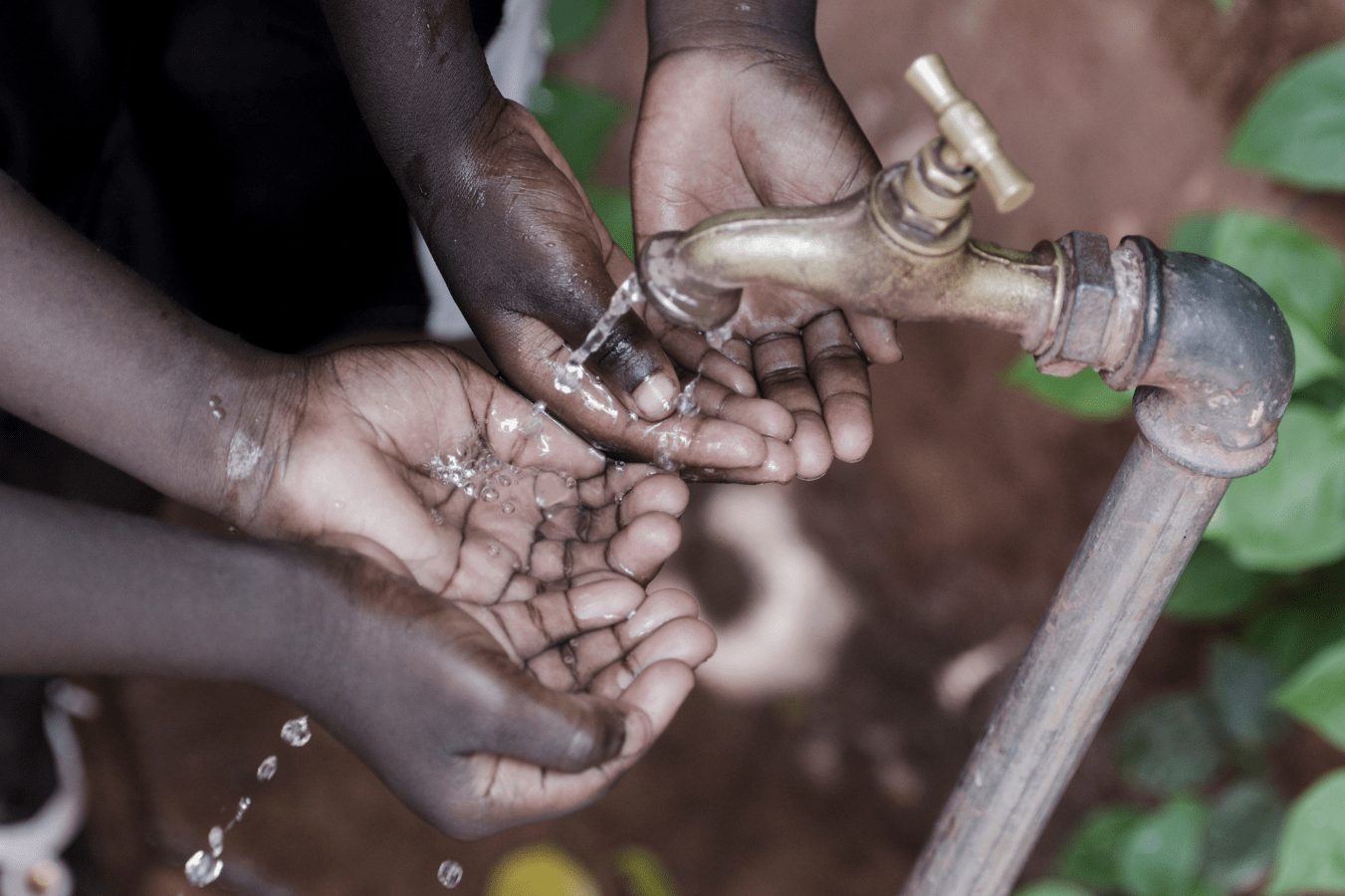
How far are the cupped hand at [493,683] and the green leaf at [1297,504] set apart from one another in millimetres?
949

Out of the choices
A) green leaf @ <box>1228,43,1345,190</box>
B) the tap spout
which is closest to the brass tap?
the tap spout

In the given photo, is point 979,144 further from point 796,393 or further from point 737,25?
point 737,25

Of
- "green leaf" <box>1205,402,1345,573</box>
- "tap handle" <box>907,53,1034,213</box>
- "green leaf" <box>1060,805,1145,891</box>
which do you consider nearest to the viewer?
"tap handle" <box>907,53,1034,213</box>

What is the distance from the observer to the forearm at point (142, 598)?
2.50 ft

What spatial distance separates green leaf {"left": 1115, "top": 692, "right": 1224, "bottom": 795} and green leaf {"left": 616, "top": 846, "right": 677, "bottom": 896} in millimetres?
983

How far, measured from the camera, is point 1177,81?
6.51 ft

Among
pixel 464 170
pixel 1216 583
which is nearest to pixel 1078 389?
pixel 1216 583

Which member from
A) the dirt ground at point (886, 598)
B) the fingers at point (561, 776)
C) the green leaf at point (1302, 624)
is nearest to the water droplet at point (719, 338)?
the fingers at point (561, 776)

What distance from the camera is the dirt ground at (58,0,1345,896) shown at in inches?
75.6

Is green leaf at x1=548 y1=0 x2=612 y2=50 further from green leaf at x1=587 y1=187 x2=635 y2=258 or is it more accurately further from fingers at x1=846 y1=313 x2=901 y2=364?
fingers at x1=846 y1=313 x2=901 y2=364

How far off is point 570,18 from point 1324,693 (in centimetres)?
180

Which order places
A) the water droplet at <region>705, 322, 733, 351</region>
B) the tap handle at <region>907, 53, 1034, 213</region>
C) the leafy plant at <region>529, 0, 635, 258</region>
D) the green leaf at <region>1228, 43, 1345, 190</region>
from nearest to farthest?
the tap handle at <region>907, 53, 1034, 213</region> < the water droplet at <region>705, 322, 733, 351</region> < the green leaf at <region>1228, 43, 1345, 190</region> < the leafy plant at <region>529, 0, 635, 258</region>

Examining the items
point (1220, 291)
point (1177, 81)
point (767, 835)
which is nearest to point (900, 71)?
point (1177, 81)

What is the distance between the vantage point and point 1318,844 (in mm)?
1270
